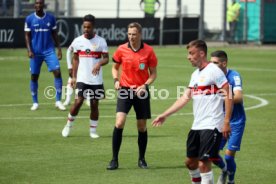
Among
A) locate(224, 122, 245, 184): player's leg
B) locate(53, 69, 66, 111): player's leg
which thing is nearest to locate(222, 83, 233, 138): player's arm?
locate(224, 122, 245, 184): player's leg

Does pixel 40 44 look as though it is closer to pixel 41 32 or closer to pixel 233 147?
pixel 41 32

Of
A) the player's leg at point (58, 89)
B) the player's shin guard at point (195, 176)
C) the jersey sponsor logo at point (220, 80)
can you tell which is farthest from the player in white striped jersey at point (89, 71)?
the jersey sponsor logo at point (220, 80)

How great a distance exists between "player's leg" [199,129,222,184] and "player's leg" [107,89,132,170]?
3016mm

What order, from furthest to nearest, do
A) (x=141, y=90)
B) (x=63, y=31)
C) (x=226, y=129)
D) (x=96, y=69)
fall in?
(x=63, y=31), (x=96, y=69), (x=141, y=90), (x=226, y=129)

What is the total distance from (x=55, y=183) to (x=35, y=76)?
10.1 m

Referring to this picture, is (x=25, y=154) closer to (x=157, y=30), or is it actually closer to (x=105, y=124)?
(x=105, y=124)

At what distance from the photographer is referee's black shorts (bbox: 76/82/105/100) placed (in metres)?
17.2

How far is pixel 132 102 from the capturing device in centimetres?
1459

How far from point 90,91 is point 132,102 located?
2826 millimetres

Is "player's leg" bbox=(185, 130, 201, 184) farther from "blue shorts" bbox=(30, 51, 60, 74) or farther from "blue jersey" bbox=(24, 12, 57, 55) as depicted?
"blue jersey" bbox=(24, 12, 57, 55)

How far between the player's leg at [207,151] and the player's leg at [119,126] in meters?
3.02

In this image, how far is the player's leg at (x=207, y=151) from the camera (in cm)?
1136

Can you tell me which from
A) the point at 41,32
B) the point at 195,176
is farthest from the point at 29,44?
the point at 195,176

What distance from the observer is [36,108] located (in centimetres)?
2222
